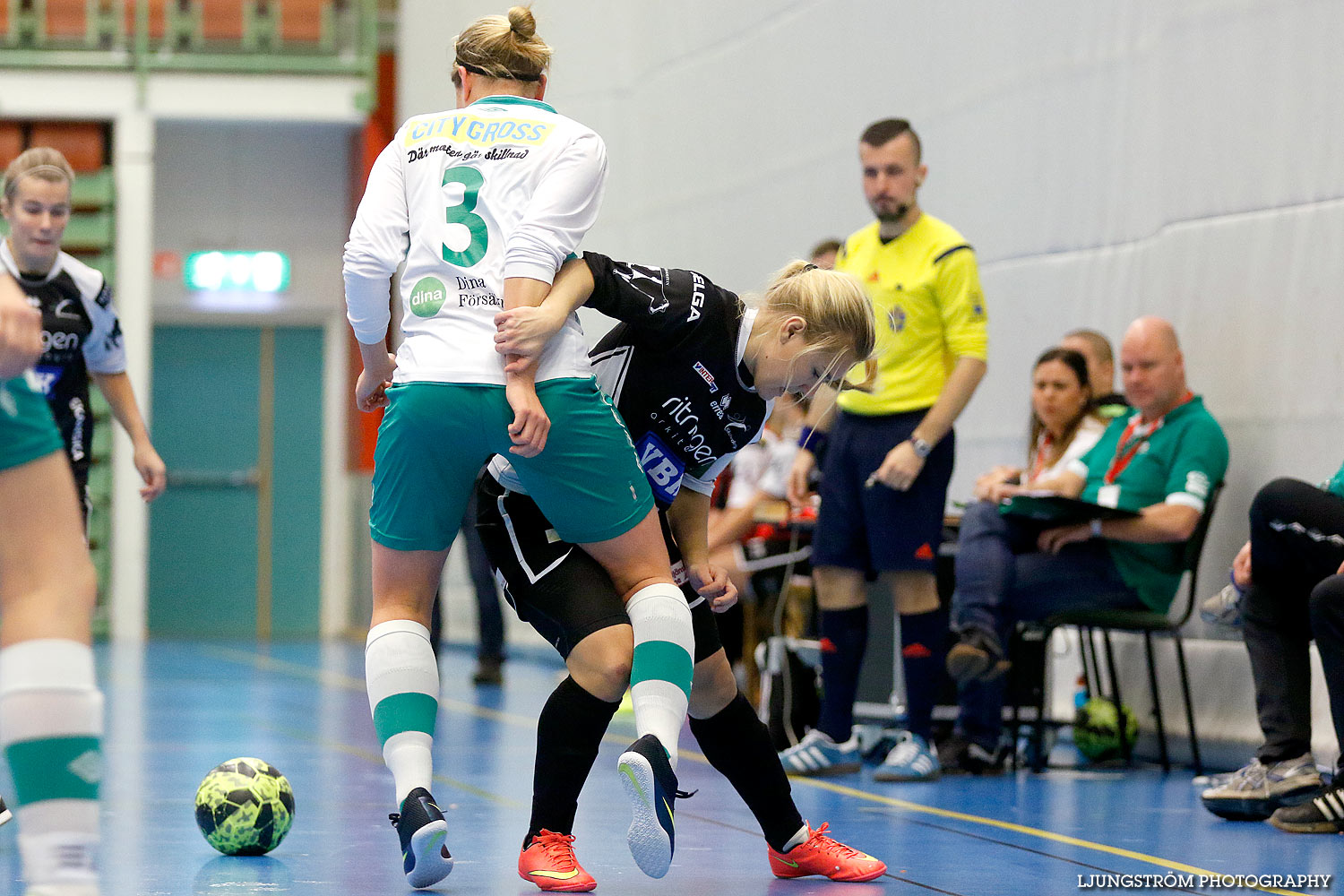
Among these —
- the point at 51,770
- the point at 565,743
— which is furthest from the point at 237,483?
the point at 51,770

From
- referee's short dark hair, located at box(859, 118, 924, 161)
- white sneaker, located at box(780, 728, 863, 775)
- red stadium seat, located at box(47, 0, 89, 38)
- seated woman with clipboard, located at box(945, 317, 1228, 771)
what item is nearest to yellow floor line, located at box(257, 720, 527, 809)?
white sneaker, located at box(780, 728, 863, 775)

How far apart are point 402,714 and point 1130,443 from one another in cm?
329

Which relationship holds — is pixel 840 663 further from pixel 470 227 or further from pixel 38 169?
pixel 38 169

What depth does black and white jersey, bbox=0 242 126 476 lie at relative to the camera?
414 cm

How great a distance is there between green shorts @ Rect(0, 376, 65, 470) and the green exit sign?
12539 millimetres

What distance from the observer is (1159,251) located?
5.82 meters

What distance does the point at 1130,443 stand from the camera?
5.38m

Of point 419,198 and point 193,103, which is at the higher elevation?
point 193,103

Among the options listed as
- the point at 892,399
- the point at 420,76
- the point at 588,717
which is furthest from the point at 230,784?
the point at 420,76

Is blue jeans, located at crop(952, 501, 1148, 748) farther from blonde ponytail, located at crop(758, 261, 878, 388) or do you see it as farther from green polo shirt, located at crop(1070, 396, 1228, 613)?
blonde ponytail, located at crop(758, 261, 878, 388)

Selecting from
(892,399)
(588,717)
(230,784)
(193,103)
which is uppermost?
(193,103)

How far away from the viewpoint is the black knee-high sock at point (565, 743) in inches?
111

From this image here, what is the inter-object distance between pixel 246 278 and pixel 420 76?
103 inches

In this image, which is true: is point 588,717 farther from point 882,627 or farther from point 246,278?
point 246,278
